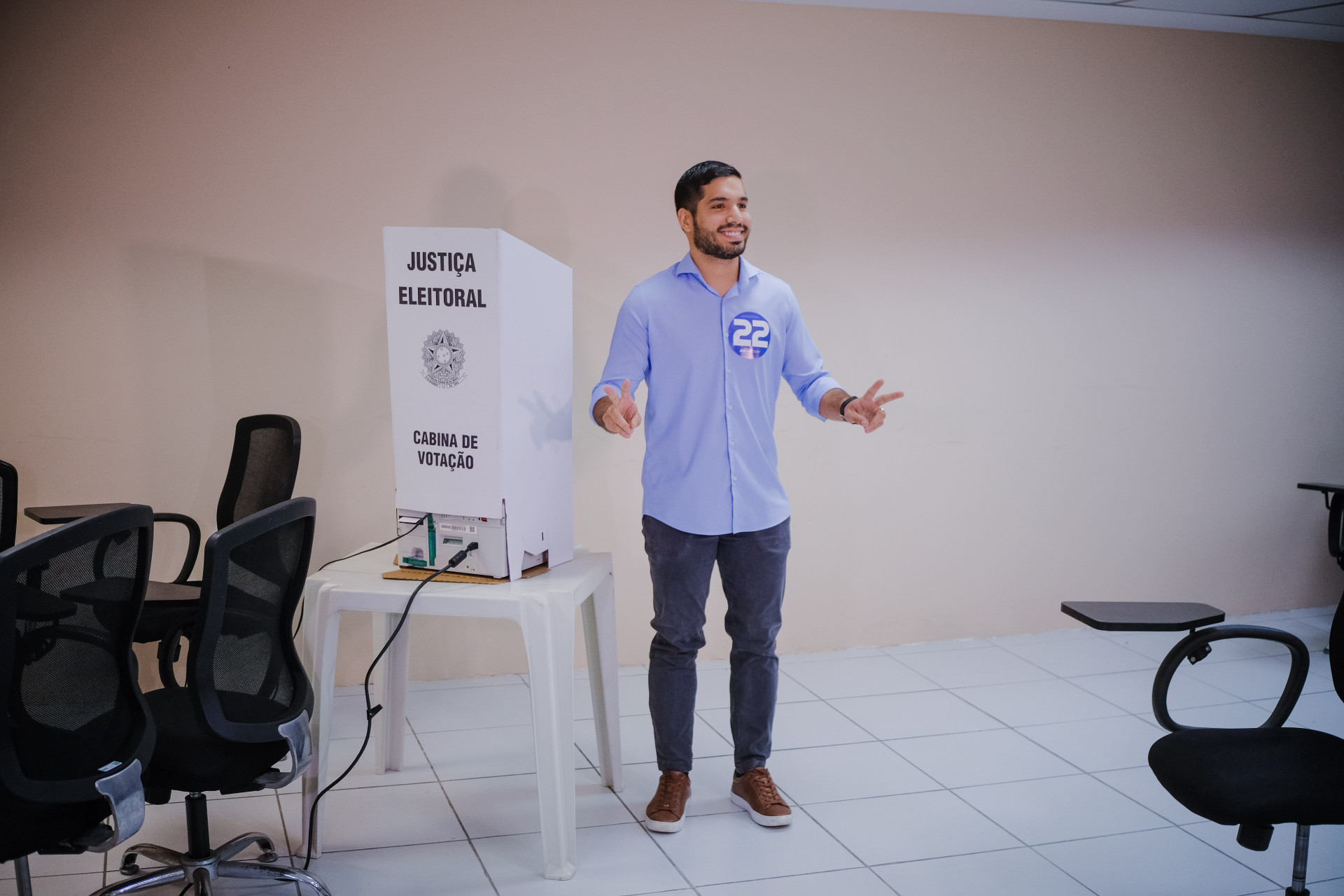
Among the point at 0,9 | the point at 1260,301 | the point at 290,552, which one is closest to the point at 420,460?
the point at 290,552

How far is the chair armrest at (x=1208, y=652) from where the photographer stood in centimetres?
188

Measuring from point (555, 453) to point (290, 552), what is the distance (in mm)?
736

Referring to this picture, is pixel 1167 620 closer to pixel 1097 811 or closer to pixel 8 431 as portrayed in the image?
pixel 1097 811

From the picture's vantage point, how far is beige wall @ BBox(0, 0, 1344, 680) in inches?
129

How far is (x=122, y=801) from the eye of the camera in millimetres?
1696

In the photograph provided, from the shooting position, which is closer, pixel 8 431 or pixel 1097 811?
pixel 1097 811

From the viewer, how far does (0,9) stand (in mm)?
3121

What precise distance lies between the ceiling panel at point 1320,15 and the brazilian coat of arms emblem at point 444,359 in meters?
3.61

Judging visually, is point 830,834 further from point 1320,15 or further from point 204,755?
point 1320,15

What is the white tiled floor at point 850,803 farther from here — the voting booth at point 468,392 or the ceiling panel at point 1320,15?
the ceiling panel at point 1320,15

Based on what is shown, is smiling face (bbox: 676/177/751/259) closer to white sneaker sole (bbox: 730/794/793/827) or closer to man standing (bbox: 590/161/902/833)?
man standing (bbox: 590/161/902/833)

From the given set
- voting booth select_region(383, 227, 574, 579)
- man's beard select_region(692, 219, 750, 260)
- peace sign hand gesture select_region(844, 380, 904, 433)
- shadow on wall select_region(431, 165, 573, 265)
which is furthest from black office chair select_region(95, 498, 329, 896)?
shadow on wall select_region(431, 165, 573, 265)

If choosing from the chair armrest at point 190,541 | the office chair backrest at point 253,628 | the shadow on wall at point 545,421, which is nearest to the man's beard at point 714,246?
the shadow on wall at point 545,421

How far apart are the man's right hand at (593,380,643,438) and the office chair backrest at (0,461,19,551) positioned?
63.9 inches
